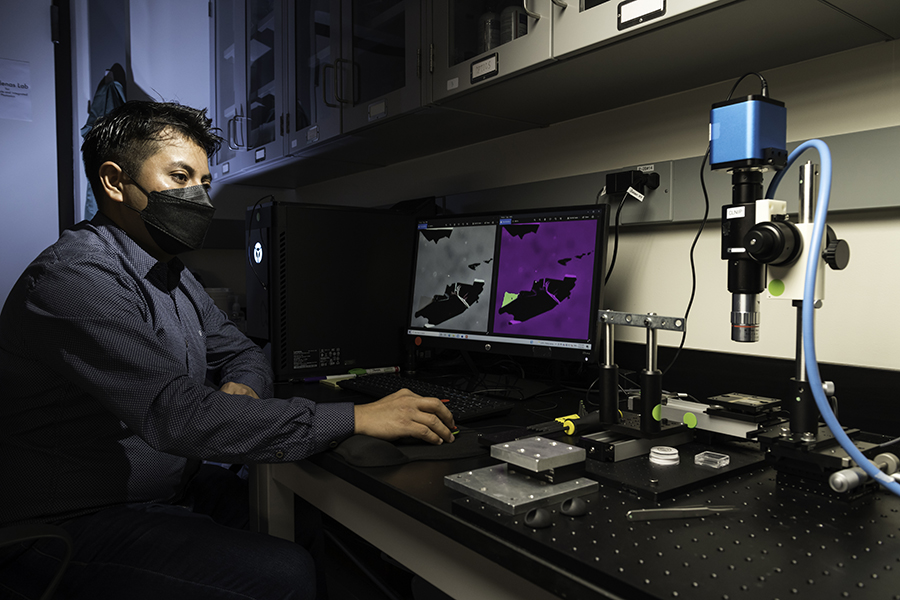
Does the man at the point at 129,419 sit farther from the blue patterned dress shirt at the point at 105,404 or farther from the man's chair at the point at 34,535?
the man's chair at the point at 34,535

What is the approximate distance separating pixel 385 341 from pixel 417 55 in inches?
31.4

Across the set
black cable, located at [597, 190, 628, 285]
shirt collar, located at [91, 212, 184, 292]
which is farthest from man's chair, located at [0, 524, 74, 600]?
black cable, located at [597, 190, 628, 285]

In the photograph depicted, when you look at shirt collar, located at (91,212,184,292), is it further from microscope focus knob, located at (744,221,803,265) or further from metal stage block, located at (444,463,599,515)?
microscope focus knob, located at (744,221,803,265)

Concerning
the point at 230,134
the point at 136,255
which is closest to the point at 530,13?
the point at 136,255

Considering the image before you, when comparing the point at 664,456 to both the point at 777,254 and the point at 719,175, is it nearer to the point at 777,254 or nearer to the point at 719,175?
the point at 777,254

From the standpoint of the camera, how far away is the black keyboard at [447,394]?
1129 millimetres

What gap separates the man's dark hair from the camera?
4.12ft

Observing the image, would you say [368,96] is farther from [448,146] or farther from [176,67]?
[176,67]

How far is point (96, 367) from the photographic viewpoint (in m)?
1.00

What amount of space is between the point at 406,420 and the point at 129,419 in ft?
1.54

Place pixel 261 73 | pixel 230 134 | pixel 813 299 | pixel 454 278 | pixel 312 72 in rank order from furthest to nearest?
1. pixel 230 134
2. pixel 261 73
3. pixel 312 72
4. pixel 454 278
5. pixel 813 299

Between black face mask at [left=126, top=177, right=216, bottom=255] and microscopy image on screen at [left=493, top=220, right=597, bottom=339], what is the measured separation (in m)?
0.71

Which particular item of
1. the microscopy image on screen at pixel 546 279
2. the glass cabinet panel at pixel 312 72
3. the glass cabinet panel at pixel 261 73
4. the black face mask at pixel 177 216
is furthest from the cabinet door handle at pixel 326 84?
the microscopy image on screen at pixel 546 279

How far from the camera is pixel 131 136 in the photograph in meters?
1.26
